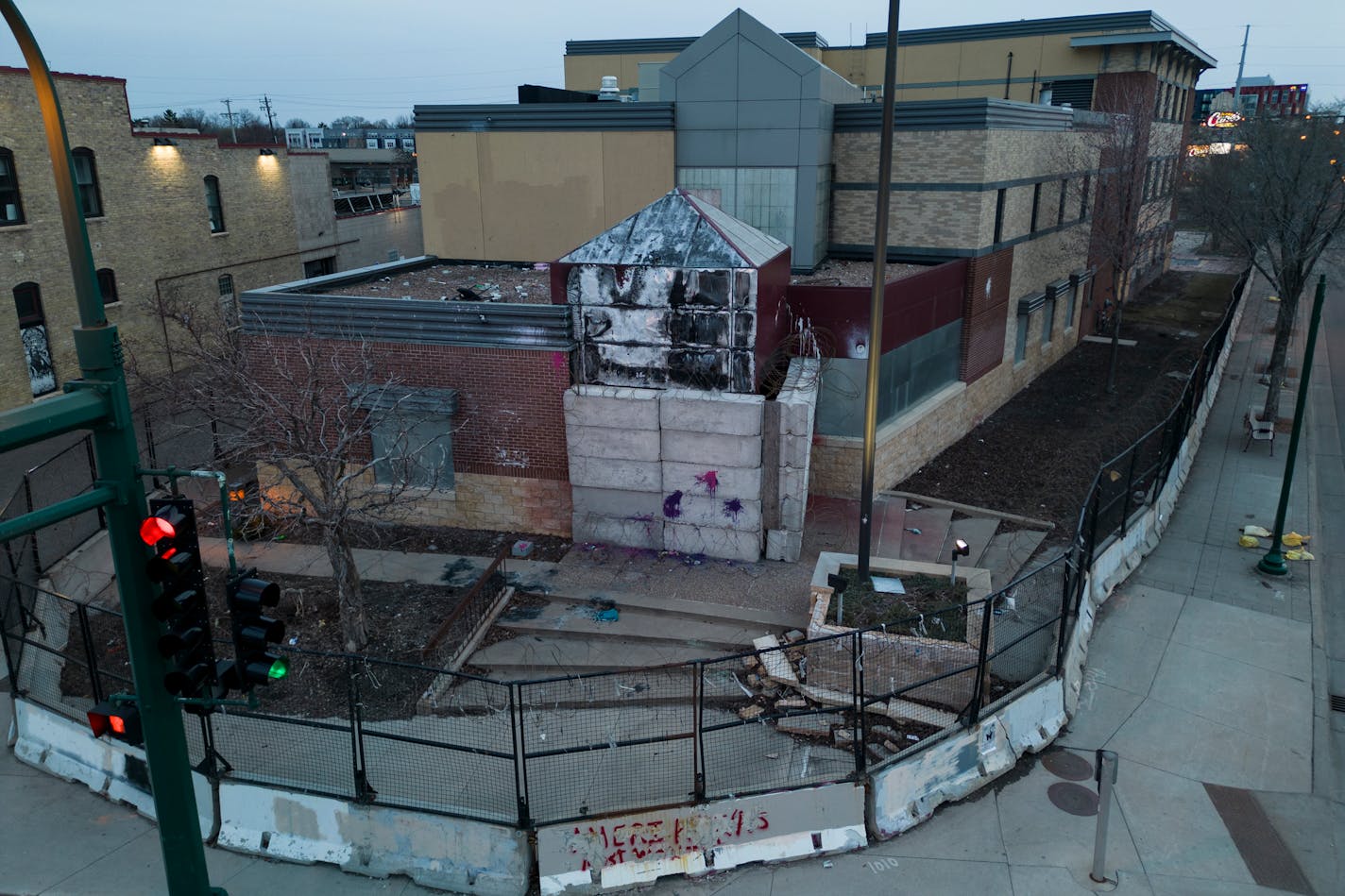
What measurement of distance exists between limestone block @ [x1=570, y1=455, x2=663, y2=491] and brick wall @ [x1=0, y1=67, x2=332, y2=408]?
474 inches

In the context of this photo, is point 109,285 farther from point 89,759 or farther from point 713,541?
point 713,541

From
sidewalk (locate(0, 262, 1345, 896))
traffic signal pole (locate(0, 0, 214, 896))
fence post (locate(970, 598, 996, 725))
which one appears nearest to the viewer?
traffic signal pole (locate(0, 0, 214, 896))

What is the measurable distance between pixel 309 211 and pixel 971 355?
2617 cm

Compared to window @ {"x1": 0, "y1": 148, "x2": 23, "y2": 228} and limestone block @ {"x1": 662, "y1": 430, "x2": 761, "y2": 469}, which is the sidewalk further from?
window @ {"x1": 0, "y1": 148, "x2": 23, "y2": 228}

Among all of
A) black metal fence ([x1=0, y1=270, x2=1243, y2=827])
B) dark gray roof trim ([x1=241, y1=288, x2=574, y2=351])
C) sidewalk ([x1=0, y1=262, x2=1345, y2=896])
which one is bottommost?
sidewalk ([x1=0, y1=262, x2=1345, y2=896])

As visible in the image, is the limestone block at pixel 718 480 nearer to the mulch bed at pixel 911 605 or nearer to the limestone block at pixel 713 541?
the limestone block at pixel 713 541

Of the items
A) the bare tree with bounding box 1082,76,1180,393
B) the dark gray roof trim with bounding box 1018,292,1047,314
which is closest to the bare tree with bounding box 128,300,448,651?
the dark gray roof trim with bounding box 1018,292,1047,314

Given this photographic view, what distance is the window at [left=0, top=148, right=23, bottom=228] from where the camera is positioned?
23.2 metres

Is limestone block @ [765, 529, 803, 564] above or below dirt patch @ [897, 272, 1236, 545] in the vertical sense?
above

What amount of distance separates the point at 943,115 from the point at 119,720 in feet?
64.5

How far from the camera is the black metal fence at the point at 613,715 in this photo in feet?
31.8

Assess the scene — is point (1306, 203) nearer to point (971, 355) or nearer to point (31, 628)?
point (971, 355)

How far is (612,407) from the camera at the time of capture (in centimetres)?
1502

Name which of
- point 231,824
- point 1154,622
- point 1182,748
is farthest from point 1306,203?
point 231,824
